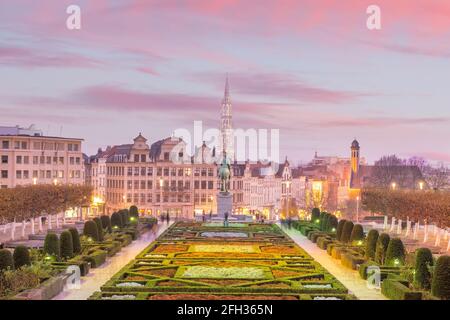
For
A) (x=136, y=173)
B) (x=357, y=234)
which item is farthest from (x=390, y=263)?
(x=136, y=173)

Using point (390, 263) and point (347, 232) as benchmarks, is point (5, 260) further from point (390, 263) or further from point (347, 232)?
point (347, 232)

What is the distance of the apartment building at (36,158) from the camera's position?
11531 centimetres

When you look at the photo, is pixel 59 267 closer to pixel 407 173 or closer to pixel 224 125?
pixel 407 173

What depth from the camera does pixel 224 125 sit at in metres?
191

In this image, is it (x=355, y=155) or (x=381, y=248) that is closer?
(x=381, y=248)

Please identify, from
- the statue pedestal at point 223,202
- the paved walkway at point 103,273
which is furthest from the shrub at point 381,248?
the statue pedestal at point 223,202

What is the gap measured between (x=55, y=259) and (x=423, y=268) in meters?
19.6

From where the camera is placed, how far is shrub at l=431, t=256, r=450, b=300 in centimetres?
3108

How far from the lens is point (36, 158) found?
122m

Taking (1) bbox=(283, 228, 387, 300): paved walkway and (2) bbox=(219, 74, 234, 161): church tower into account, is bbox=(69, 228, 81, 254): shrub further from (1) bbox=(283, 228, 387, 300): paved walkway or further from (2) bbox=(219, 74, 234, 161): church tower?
(2) bbox=(219, 74, 234, 161): church tower

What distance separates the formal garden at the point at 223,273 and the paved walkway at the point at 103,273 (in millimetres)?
900
